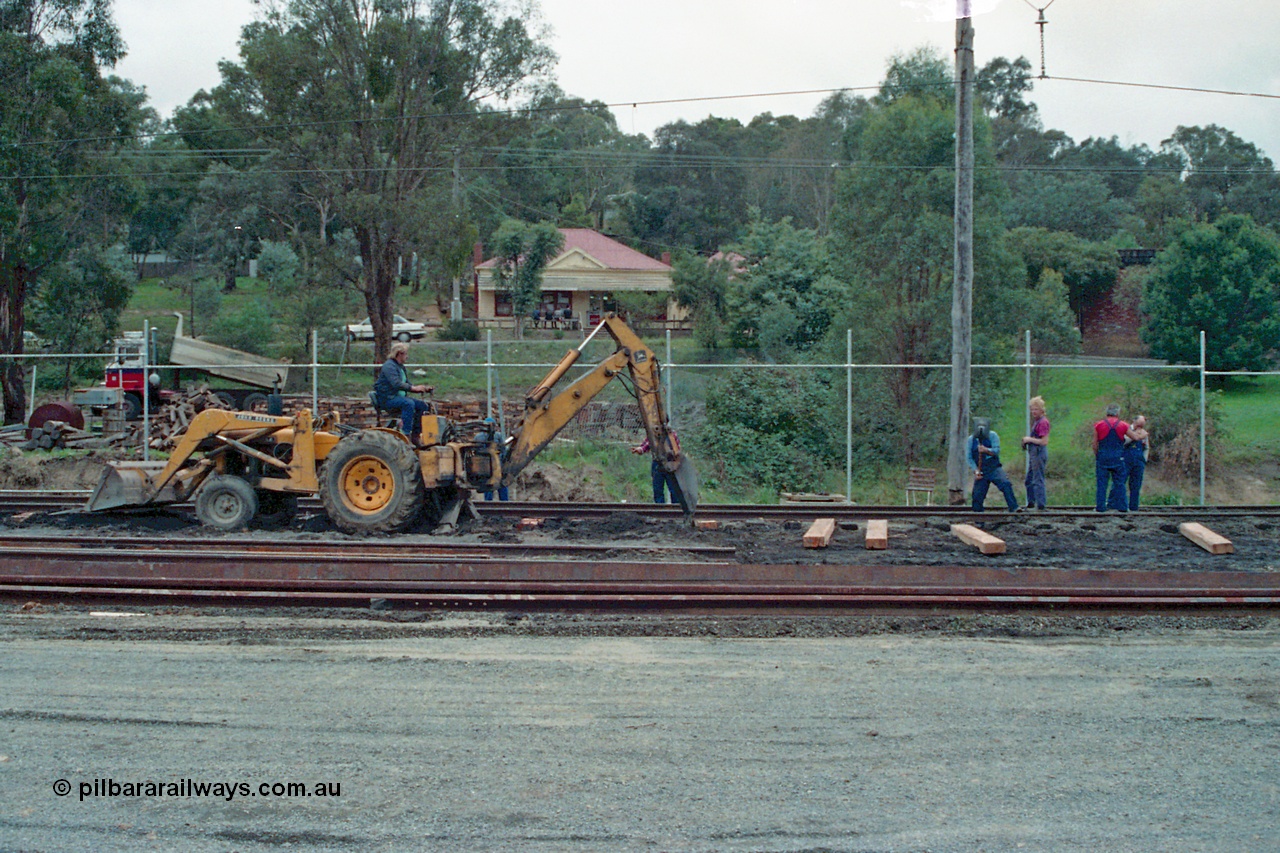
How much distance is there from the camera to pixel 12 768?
241 inches

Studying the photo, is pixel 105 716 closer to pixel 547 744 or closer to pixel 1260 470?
pixel 547 744

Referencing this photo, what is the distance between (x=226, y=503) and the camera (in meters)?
13.8

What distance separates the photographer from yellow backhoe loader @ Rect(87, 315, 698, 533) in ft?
42.9

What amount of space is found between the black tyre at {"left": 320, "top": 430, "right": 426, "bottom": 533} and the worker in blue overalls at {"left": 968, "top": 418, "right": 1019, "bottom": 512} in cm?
743

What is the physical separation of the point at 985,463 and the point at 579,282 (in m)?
43.4

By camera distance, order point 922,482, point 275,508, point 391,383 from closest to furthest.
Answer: point 391,383 < point 275,508 < point 922,482

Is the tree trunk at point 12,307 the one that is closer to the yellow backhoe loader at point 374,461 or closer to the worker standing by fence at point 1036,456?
the yellow backhoe loader at point 374,461

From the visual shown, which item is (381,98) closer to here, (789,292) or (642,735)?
(789,292)

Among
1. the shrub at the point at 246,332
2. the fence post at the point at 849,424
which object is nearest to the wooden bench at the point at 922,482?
the fence post at the point at 849,424

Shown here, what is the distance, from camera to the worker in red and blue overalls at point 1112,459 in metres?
16.0

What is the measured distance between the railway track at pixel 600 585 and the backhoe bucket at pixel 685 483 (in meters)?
1.94

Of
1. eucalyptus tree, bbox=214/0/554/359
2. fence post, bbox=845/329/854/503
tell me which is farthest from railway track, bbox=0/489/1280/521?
eucalyptus tree, bbox=214/0/554/359

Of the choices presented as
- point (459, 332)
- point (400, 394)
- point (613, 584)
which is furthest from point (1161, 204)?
point (613, 584)

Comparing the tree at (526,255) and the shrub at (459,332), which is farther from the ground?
the tree at (526,255)
